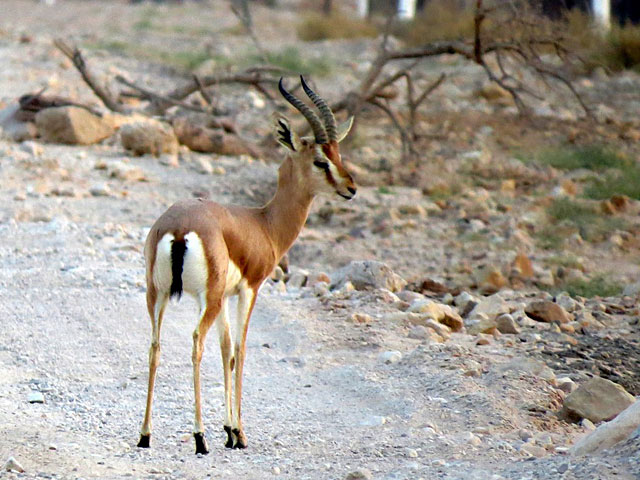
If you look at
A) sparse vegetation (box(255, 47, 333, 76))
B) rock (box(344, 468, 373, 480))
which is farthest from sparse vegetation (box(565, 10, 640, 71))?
rock (box(344, 468, 373, 480))

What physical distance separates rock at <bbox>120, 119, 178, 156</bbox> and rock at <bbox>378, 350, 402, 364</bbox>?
5708 mm

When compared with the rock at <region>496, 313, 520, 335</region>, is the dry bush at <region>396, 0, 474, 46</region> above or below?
above

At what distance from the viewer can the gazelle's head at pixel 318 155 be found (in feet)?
18.9

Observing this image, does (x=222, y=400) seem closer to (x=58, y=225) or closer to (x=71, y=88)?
(x=58, y=225)

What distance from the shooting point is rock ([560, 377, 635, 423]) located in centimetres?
568

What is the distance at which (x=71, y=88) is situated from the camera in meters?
15.6

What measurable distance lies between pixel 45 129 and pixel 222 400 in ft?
22.5

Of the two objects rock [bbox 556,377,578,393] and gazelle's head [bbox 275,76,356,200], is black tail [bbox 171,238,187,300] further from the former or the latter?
rock [bbox 556,377,578,393]

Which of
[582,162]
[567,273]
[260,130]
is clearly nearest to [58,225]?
[567,273]

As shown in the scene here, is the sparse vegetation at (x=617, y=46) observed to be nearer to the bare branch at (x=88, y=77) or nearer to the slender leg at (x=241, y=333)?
the bare branch at (x=88, y=77)

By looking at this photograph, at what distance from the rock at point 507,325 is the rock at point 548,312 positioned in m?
0.36

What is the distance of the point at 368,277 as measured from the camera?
26.5ft

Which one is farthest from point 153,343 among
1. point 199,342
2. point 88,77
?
point 88,77

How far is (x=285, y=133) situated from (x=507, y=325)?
2.40 meters
